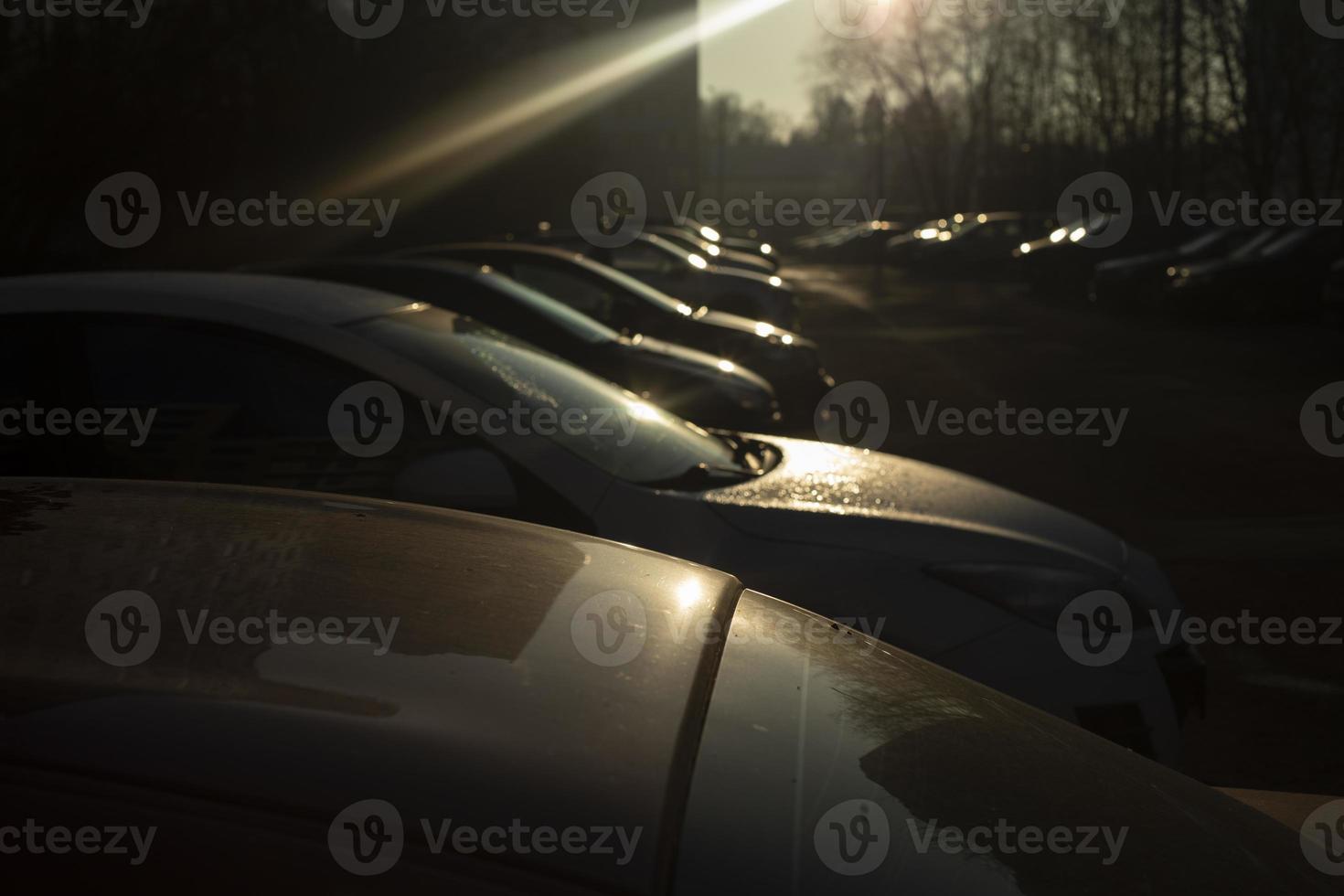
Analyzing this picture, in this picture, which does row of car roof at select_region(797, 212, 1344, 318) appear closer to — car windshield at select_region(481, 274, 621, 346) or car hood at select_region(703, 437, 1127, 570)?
car windshield at select_region(481, 274, 621, 346)

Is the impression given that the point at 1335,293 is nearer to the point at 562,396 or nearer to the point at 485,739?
the point at 562,396

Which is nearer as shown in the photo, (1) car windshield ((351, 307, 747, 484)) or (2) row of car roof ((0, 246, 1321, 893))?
(2) row of car roof ((0, 246, 1321, 893))

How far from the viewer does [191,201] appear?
1469 centimetres

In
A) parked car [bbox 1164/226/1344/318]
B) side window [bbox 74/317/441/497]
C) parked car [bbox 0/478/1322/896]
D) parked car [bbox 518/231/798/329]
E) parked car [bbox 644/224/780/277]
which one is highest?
parked car [bbox 644/224/780/277]

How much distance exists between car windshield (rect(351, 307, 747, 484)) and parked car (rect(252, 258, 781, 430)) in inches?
95.8

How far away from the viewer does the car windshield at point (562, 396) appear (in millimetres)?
4340

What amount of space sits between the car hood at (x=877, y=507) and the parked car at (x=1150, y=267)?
839 inches

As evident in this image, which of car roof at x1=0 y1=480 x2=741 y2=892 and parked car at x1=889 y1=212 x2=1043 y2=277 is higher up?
parked car at x1=889 y1=212 x2=1043 y2=277

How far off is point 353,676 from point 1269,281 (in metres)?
23.7

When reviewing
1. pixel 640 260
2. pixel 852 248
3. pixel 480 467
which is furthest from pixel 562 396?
pixel 852 248

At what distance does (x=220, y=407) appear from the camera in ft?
13.8

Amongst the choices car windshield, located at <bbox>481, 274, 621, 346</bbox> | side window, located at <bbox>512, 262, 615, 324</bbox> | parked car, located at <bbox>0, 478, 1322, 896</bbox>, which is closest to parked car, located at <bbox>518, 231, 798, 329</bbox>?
side window, located at <bbox>512, 262, 615, 324</bbox>

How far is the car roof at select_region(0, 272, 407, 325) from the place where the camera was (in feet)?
13.8

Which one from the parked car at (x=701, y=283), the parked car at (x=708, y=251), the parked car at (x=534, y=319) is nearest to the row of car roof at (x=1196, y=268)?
the parked car at (x=708, y=251)
